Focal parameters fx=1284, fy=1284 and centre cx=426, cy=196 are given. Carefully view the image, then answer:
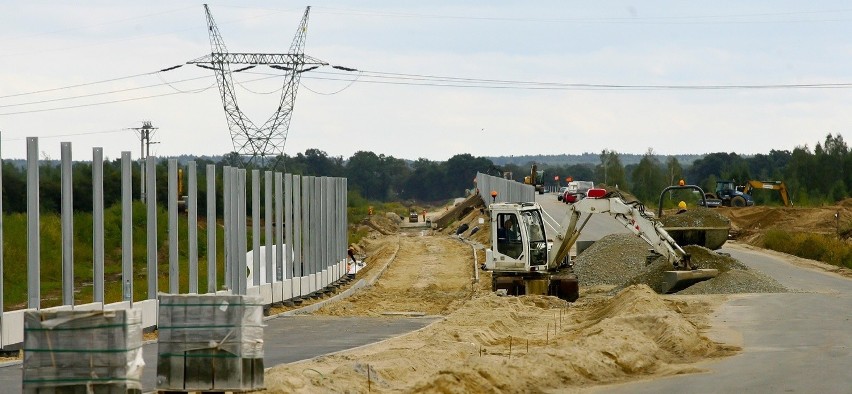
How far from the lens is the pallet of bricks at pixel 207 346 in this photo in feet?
43.6

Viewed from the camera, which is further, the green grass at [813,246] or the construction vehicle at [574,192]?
the construction vehicle at [574,192]

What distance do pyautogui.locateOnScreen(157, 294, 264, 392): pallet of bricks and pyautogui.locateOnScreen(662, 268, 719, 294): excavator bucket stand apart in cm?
2310

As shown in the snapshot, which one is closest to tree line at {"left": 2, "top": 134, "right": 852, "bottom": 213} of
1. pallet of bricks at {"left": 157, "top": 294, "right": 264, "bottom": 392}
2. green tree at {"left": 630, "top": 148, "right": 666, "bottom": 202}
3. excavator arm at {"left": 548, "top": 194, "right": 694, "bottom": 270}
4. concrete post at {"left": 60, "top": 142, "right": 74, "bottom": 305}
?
green tree at {"left": 630, "top": 148, "right": 666, "bottom": 202}

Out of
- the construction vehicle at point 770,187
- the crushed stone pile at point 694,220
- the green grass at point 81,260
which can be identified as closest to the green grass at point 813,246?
the crushed stone pile at point 694,220

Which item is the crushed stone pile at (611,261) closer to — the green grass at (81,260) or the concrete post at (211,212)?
the green grass at (81,260)

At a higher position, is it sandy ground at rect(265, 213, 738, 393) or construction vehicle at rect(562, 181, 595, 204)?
construction vehicle at rect(562, 181, 595, 204)

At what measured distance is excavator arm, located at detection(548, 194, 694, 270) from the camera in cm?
3466

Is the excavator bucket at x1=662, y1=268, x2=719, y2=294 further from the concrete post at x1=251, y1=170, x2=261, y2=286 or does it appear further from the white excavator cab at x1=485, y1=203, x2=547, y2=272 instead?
the concrete post at x1=251, y1=170, x2=261, y2=286

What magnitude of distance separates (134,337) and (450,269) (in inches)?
1526

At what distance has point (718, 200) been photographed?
8706 centimetres

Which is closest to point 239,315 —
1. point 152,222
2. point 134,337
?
point 134,337

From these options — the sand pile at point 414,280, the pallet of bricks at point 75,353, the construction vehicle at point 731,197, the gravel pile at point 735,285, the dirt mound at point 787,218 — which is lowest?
the sand pile at point 414,280

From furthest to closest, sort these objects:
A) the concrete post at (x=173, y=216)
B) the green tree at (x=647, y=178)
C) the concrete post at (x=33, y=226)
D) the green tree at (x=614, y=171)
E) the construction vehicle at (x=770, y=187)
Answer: the green tree at (x=614, y=171) → the green tree at (x=647, y=178) → the construction vehicle at (x=770, y=187) → the concrete post at (x=173, y=216) → the concrete post at (x=33, y=226)

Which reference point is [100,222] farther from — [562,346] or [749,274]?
[749,274]
